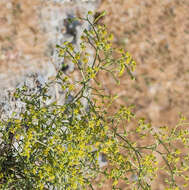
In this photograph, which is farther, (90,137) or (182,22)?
(182,22)

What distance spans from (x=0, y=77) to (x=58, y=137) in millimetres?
1400

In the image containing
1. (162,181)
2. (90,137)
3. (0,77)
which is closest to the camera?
(90,137)

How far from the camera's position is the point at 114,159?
64.8 inches

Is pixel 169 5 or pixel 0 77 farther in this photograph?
pixel 169 5

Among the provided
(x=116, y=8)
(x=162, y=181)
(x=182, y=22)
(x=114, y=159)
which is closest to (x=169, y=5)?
(x=182, y=22)

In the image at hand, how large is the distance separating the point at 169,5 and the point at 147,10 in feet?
0.77

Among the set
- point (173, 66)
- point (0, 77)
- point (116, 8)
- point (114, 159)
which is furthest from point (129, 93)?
point (114, 159)

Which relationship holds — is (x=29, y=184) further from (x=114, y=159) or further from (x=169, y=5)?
(x=169, y=5)

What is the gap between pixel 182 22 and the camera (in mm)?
3137

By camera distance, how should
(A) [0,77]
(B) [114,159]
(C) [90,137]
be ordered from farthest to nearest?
(A) [0,77], (B) [114,159], (C) [90,137]

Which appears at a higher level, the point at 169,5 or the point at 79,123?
the point at 169,5

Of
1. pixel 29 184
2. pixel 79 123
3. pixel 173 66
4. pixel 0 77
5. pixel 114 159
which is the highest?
pixel 173 66

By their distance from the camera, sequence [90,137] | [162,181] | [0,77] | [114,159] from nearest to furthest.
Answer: [90,137] < [114,159] < [0,77] < [162,181]

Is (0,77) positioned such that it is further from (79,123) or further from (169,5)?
(169,5)
